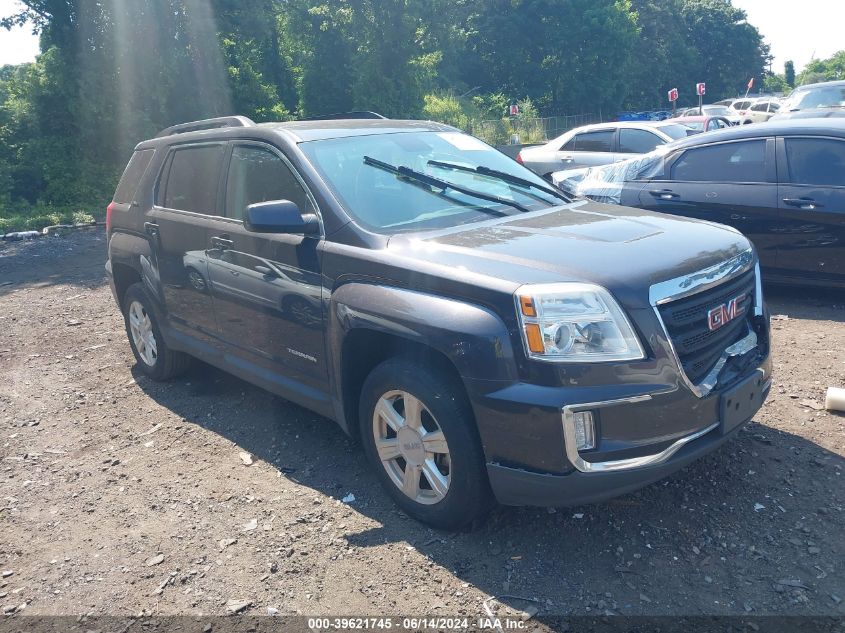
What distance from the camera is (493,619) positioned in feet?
9.57

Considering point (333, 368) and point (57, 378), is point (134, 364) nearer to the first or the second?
point (57, 378)

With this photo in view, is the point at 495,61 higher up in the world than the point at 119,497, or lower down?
higher up

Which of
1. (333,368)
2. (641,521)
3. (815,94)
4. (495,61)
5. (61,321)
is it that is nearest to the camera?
(641,521)

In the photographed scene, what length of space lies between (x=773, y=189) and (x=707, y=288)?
3865 mm

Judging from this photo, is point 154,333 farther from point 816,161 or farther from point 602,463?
point 816,161

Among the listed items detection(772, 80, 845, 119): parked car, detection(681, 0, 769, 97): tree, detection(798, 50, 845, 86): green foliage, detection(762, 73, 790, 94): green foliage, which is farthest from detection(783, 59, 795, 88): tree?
detection(772, 80, 845, 119): parked car

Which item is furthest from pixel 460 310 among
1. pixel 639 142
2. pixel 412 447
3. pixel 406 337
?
pixel 639 142

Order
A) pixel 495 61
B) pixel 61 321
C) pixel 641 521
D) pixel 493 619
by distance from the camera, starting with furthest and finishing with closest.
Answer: pixel 495 61
pixel 61 321
pixel 641 521
pixel 493 619

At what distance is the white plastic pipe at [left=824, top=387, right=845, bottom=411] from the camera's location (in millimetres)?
4393

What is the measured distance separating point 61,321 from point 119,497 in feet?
15.5

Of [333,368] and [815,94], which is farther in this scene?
[815,94]

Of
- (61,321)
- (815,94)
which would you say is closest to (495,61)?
(815,94)

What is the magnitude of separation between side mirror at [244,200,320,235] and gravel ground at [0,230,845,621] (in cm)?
142

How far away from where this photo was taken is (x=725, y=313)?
3.37m
